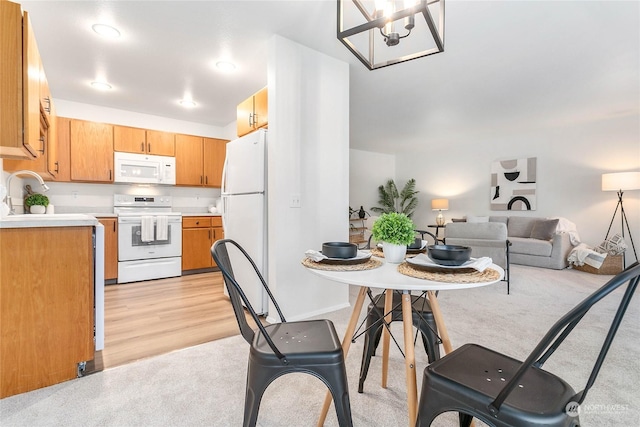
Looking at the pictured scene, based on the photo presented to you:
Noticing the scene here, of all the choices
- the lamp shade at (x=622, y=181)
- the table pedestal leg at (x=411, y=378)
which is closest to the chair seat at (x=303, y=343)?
the table pedestal leg at (x=411, y=378)

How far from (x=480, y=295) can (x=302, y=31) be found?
124 inches

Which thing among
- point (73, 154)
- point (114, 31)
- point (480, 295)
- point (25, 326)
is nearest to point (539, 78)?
point (480, 295)

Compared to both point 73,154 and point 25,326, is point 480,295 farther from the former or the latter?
point 73,154

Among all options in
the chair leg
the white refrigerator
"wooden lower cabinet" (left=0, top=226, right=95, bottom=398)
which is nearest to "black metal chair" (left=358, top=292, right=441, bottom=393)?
the chair leg

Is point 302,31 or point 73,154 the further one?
point 73,154

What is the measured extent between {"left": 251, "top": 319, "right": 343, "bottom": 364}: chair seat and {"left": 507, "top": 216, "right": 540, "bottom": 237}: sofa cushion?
5646 millimetres

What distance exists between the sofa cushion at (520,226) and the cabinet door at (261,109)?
5.15m

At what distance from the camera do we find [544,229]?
203 inches

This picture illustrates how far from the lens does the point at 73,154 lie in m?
3.94

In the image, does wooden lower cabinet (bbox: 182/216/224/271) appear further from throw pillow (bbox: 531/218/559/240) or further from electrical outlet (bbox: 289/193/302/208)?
throw pillow (bbox: 531/218/559/240)

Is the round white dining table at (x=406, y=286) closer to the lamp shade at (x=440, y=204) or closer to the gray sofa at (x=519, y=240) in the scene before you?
the gray sofa at (x=519, y=240)

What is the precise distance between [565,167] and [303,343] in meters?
6.31

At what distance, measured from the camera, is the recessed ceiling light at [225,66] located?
119 inches

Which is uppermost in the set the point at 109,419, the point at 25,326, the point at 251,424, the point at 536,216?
the point at 536,216
